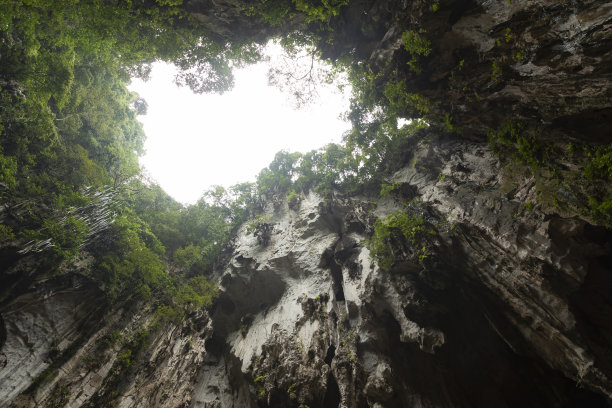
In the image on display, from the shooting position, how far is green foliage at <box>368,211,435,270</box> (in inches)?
345

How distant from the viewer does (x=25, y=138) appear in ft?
39.9

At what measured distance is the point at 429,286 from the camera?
8.39m

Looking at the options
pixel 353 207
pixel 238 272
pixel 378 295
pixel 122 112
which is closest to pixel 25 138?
pixel 122 112

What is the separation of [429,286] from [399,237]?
76.9 inches

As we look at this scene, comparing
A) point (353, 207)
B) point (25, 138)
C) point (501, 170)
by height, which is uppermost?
point (353, 207)

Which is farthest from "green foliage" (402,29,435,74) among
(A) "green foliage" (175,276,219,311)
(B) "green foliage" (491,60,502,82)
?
(A) "green foliage" (175,276,219,311)

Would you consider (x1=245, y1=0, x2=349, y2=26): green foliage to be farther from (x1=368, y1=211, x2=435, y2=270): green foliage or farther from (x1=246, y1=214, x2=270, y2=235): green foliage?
(x1=246, y1=214, x2=270, y2=235): green foliage

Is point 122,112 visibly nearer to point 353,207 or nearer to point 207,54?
point 207,54

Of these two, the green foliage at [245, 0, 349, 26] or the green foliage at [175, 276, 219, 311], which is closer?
the green foliage at [245, 0, 349, 26]

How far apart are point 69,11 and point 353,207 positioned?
15731 millimetres

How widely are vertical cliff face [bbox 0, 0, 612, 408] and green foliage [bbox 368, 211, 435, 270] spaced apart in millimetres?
75

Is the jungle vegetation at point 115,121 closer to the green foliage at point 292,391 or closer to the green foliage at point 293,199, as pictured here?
the green foliage at point 293,199

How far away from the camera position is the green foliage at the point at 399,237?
28.8ft

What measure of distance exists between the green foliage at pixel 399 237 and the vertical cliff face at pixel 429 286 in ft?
0.25
